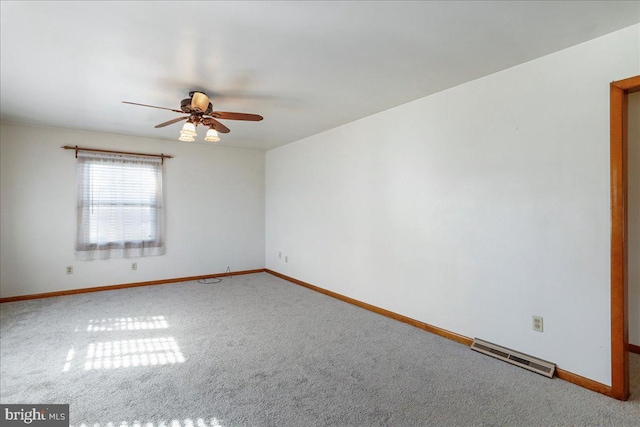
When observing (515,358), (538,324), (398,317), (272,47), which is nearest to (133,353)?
(398,317)

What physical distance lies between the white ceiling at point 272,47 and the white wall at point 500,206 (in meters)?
0.24

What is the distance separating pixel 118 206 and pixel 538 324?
17.3 feet

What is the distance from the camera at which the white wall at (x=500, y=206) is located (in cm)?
214

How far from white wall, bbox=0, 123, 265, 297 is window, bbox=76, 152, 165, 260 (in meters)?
0.13

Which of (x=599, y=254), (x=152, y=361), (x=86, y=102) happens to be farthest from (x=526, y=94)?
(x=86, y=102)

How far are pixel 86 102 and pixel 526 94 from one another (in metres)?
4.10

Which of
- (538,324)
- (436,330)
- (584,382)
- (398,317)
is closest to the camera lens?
(584,382)

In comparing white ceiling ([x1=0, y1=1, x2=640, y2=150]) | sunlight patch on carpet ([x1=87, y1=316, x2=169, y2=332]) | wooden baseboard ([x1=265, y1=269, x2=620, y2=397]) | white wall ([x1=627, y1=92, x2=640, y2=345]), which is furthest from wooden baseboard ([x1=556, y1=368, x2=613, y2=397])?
sunlight patch on carpet ([x1=87, y1=316, x2=169, y2=332])

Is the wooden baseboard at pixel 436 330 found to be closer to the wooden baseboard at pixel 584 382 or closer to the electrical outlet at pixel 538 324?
the wooden baseboard at pixel 584 382

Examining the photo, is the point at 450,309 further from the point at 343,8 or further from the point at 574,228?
the point at 343,8

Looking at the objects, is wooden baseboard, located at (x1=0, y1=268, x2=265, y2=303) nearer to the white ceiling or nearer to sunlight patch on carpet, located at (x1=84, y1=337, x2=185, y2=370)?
sunlight patch on carpet, located at (x1=84, y1=337, x2=185, y2=370)

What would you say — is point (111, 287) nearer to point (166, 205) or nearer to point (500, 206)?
point (166, 205)

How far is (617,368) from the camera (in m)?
2.03

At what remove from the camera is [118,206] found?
475 centimetres
